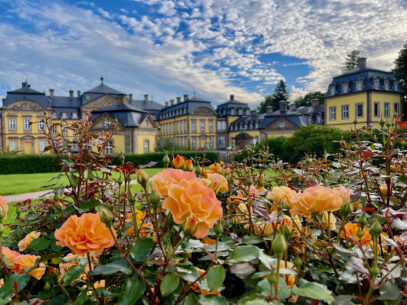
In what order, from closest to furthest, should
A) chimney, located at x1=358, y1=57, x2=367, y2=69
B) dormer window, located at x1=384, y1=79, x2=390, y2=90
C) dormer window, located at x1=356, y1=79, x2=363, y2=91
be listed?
dormer window, located at x1=356, y1=79, x2=363, y2=91 < dormer window, located at x1=384, y1=79, x2=390, y2=90 < chimney, located at x1=358, y1=57, x2=367, y2=69

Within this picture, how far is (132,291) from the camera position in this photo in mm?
762

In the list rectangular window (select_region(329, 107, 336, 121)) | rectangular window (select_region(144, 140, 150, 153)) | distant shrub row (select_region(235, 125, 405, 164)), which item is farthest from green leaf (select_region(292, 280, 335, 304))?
rectangular window (select_region(329, 107, 336, 121))

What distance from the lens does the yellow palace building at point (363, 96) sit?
2294 centimetres

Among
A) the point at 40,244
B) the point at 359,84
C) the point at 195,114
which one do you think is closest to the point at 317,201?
the point at 40,244

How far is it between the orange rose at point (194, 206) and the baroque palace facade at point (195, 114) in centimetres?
1425

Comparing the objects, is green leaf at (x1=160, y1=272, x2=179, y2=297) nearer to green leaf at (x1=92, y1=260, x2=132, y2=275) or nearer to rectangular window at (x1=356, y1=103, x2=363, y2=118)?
green leaf at (x1=92, y1=260, x2=132, y2=275)

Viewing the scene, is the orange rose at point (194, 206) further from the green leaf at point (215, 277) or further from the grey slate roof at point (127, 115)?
the grey slate roof at point (127, 115)

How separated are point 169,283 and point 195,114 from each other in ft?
121

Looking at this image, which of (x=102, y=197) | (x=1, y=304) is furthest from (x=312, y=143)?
(x=1, y=304)

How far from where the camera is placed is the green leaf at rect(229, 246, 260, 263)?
0.78m

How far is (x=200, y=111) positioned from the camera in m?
37.4

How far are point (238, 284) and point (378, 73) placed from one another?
1096 inches

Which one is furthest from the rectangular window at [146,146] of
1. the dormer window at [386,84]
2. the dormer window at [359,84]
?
the dormer window at [386,84]

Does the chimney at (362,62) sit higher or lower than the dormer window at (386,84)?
higher
